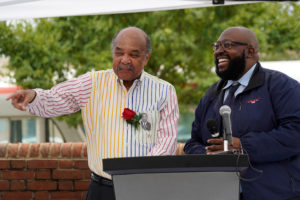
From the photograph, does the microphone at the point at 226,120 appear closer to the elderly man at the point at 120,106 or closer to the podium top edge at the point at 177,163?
the podium top edge at the point at 177,163

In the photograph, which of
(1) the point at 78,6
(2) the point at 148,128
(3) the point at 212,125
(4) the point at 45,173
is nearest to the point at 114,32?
(4) the point at 45,173

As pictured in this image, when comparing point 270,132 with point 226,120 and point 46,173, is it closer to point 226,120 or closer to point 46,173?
point 226,120

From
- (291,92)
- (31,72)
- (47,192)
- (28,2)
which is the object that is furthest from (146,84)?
(31,72)

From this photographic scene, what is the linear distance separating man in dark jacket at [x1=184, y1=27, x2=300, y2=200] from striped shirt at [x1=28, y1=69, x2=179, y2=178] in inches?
9.6

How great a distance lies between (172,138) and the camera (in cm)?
280

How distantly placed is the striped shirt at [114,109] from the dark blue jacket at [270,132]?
0.92 ft

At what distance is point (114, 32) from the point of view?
383 inches

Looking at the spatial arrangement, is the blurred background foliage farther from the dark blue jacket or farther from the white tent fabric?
the dark blue jacket

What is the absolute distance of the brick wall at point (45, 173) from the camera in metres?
4.77

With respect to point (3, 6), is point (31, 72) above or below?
below

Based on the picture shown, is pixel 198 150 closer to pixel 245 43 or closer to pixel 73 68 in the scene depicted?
pixel 245 43

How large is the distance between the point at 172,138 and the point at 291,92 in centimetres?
67

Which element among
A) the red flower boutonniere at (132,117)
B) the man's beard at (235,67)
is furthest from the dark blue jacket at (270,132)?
the red flower boutonniere at (132,117)

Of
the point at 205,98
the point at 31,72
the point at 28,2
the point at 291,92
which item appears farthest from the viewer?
the point at 31,72
